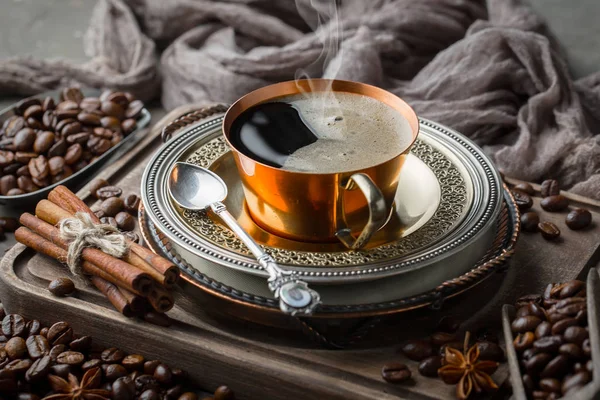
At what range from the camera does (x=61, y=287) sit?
4.38ft

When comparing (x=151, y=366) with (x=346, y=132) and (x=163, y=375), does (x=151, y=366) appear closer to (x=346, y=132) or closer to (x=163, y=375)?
(x=163, y=375)

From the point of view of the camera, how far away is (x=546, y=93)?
6.57ft

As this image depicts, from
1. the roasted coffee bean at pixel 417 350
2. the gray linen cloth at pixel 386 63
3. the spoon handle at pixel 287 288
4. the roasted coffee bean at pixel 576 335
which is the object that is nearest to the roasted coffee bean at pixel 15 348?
the spoon handle at pixel 287 288

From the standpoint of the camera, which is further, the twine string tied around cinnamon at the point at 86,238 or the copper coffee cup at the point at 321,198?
the twine string tied around cinnamon at the point at 86,238

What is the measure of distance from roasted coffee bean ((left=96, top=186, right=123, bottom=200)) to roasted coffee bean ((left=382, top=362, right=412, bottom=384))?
0.78m

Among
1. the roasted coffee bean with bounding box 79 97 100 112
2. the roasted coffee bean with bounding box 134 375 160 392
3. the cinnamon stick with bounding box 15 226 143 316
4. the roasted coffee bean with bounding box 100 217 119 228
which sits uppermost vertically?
the cinnamon stick with bounding box 15 226 143 316

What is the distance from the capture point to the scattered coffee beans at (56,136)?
182cm

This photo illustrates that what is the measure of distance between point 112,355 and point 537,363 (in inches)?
29.2

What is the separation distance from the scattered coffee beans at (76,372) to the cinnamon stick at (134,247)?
0.17 meters

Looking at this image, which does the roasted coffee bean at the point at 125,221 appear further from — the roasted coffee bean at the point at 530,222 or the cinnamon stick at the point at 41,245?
the roasted coffee bean at the point at 530,222

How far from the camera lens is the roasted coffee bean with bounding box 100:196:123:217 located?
1.58 metres

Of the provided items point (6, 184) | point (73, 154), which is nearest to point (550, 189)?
point (73, 154)

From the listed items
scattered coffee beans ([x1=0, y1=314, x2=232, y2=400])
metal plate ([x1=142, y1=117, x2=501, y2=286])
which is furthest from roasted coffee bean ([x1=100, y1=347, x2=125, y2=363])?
metal plate ([x1=142, y1=117, x2=501, y2=286])

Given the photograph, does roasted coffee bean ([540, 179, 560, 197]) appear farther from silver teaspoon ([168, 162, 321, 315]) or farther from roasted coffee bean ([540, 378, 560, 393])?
silver teaspoon ([168, 162, 321, 315])
